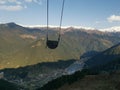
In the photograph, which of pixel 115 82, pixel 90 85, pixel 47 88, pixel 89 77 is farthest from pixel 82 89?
pixel 47 88

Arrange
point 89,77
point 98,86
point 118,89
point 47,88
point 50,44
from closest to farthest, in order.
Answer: point 50,44 < point 118,89 < point 98,86 < point 89,77 < point 47,88

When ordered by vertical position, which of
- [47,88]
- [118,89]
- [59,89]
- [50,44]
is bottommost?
[47,88]

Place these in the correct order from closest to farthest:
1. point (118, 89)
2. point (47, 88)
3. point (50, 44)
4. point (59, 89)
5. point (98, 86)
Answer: point (50, 44), point (118, 89), point (98, 86), point (59, 89), point (47, 88)

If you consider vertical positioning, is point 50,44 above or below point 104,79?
above

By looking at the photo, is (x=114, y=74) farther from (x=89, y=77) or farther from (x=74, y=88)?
(x=74, y=88)

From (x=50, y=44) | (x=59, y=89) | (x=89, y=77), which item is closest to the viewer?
(x=50, y=44)

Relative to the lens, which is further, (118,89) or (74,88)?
(74,88)

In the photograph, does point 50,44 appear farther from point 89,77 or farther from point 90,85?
point 89,77

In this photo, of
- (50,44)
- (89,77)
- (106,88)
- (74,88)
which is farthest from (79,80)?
(50,44)

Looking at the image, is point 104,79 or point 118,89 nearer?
point 118,89
